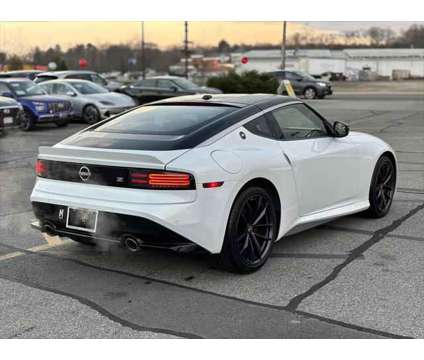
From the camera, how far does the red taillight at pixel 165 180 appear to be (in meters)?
4.17

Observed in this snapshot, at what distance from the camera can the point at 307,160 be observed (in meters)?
5.21

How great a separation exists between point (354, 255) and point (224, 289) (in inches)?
54.9

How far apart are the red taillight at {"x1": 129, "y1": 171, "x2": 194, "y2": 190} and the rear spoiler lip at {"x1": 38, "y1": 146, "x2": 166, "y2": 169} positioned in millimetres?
59

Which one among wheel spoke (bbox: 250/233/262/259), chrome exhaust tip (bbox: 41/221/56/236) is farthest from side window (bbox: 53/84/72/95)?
wheel spoke (bbox: 250/233/262/259)

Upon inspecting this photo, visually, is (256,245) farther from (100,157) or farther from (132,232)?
(100,157)

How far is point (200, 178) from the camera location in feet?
13.7

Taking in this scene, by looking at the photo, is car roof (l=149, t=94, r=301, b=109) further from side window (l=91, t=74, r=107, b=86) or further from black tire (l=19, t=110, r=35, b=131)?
side window (l=91, t=74, r=107, b=86)

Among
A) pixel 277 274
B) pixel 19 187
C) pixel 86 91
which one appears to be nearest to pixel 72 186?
pixel 277 274

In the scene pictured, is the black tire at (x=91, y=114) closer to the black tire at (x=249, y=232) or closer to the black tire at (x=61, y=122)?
the black tire at (x=61, y=122)

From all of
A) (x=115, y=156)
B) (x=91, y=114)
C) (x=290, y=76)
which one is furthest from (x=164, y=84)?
(x=115, y=156)

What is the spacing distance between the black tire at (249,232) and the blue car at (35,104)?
12.0 meters

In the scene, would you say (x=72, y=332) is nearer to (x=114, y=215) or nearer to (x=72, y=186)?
(x=114, y=215)

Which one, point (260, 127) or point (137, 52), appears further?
point (137, 52)

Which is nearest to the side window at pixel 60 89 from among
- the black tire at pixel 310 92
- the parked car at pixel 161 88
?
the parked car at pixel 161 88
